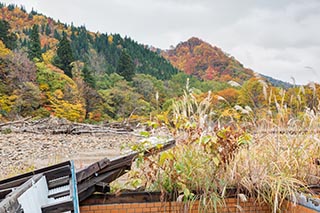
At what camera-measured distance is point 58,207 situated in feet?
5.97

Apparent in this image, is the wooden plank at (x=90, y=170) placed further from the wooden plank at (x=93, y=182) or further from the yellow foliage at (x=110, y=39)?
the yellow foliage at (x=110, y=39)

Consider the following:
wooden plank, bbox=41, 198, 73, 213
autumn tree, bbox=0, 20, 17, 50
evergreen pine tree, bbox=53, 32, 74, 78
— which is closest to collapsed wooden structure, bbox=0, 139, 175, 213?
wooden plank, bbox=41, 198, 73, 213

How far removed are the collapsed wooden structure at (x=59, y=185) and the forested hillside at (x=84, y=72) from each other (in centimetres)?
671

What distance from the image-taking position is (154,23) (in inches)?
1008

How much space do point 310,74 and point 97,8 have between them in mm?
22514

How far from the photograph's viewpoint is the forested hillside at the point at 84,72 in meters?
19.7

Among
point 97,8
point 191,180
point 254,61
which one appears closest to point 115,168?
point 191,180

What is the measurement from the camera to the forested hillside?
19.7 m

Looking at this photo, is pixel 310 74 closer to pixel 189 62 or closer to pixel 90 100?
pixel 90 100

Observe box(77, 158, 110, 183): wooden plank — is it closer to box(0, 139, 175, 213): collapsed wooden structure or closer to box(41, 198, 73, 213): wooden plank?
box(0, 139, 175, 213): collapsed wooden structure

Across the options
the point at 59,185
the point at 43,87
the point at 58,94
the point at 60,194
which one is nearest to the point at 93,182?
the point at 59,185

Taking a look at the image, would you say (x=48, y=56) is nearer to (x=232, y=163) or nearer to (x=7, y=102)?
(x=7, y=102)

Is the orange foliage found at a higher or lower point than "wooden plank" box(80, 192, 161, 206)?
higher

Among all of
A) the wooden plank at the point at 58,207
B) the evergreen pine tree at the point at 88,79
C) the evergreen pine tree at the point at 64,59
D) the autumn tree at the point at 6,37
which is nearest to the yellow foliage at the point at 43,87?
the evergreen pine tree at the point at 88,79
